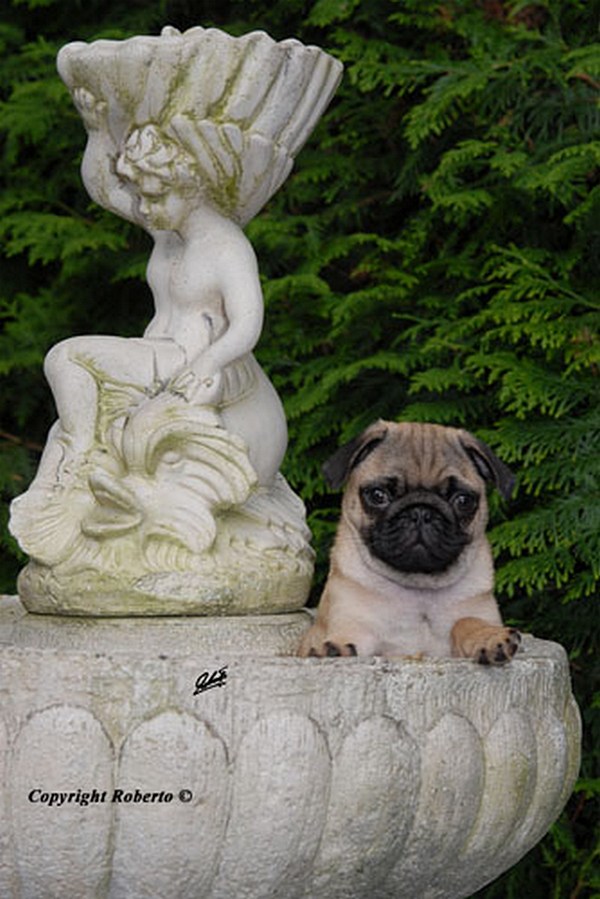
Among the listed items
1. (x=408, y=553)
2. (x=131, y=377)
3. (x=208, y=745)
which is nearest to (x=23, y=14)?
(x=131, y=377)

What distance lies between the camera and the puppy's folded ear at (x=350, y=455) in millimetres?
3346

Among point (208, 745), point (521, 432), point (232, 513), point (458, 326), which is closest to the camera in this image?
point (208, 745)

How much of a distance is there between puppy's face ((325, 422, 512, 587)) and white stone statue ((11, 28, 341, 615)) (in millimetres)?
248

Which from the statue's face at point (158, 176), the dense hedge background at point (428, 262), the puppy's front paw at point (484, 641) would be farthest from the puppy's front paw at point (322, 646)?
the dense hedge background at point (428, 262)

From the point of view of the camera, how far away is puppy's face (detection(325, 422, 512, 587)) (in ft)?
10.6

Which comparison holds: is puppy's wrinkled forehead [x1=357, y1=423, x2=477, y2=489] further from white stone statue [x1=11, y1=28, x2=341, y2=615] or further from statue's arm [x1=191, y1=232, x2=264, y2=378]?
statue's arm [x1=191, y1=232, x2=264, y2=378]

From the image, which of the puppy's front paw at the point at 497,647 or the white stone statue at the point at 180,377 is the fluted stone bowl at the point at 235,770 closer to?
the puppy's front paw at the point at 497,647

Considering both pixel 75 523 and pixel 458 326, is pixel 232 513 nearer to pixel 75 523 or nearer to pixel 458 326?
pixel 75 523

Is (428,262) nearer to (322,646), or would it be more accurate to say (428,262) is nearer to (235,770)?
(322,646)

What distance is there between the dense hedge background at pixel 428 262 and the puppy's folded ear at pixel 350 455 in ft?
4.13

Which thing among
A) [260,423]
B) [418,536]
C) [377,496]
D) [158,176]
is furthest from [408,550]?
[158,176]

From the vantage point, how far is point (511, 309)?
4785 mm

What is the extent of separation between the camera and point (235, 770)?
108 inches

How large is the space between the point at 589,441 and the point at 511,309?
1.58 ft
